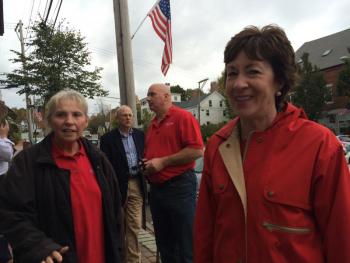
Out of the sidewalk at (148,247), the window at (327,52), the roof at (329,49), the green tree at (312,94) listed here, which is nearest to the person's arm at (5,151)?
the sidewalk at (148,247)

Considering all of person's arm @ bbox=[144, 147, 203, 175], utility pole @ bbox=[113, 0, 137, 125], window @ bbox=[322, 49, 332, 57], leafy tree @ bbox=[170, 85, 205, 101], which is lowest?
person's arm @ bbox=[144, 147, 203, 175]

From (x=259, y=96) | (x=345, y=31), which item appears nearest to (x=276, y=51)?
(x=259, y=96)

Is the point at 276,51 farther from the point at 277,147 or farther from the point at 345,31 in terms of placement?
the point at 345,31

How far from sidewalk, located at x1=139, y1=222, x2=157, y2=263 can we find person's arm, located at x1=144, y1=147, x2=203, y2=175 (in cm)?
196

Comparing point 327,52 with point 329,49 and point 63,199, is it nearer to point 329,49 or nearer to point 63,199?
point 329,49

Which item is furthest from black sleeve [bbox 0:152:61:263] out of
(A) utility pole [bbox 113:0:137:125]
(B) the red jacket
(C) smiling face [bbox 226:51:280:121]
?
(A) utility pole [bbox 113:0:137:125]

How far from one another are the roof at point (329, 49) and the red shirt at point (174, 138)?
45029 mm

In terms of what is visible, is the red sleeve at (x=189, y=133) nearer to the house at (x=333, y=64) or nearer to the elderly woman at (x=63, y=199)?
the elderly woman at (x=63, y=199)

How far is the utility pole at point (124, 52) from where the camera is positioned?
626 cm

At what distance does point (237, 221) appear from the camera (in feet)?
6.36

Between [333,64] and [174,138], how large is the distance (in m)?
46.9

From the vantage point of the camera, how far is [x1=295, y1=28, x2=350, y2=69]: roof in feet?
156

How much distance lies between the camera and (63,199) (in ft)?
8.29

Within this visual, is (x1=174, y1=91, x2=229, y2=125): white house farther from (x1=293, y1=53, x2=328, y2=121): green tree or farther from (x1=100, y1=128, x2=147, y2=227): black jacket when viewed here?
(x1=100, y1=128, x2=147, y2=227): black jacket
